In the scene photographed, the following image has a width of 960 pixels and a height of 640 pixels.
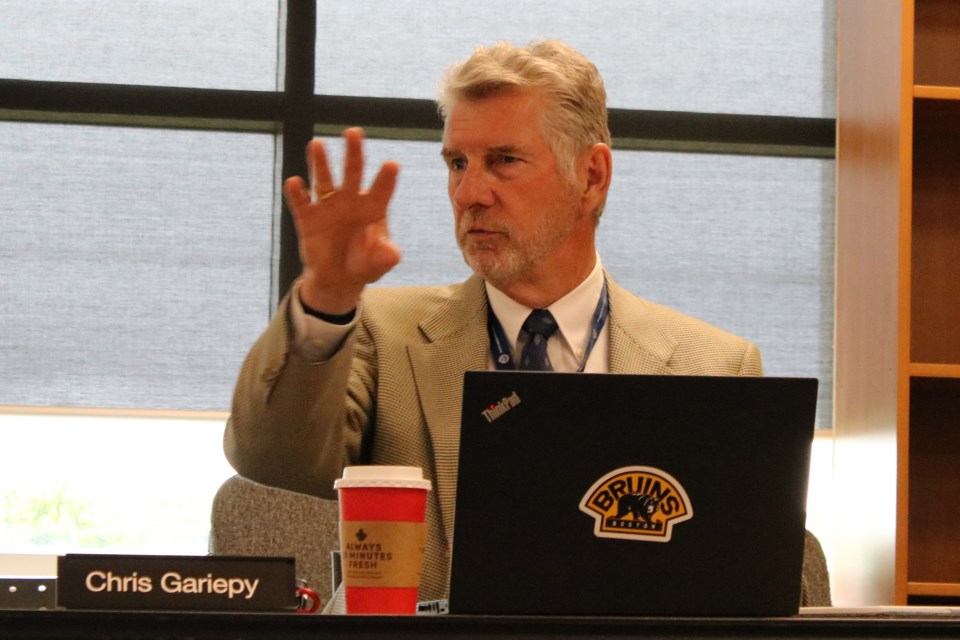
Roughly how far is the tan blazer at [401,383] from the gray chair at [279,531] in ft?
0.40

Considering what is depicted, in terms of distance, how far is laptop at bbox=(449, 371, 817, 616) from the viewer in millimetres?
993

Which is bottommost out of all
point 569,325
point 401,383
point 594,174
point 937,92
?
point 401,383

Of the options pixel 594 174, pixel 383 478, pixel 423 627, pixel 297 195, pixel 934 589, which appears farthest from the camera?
pixel 934 589

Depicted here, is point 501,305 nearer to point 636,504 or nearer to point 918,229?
point 636,504

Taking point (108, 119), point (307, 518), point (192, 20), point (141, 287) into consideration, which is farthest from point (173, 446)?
point (307, 518)

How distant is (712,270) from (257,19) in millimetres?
1364

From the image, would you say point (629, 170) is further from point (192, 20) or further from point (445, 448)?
point (445, 448)

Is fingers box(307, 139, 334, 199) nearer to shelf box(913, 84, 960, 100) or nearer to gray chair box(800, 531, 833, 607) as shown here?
gray chair box(800, 531, 833, 607)

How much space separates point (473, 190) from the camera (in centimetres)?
209

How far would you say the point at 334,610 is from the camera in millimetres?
Answer: 1150

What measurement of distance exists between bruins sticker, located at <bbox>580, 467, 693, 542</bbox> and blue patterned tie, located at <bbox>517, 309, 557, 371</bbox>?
3.23 ft

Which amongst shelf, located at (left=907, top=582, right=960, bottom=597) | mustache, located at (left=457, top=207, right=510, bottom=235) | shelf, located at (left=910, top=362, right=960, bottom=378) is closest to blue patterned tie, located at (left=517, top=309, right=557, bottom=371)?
Answer: mustache, located at (left=457, top=207, right=510, bottom=235)

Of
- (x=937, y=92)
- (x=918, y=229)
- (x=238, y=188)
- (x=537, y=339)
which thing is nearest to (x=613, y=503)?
(x=537, y=339)

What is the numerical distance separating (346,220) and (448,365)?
713mm
